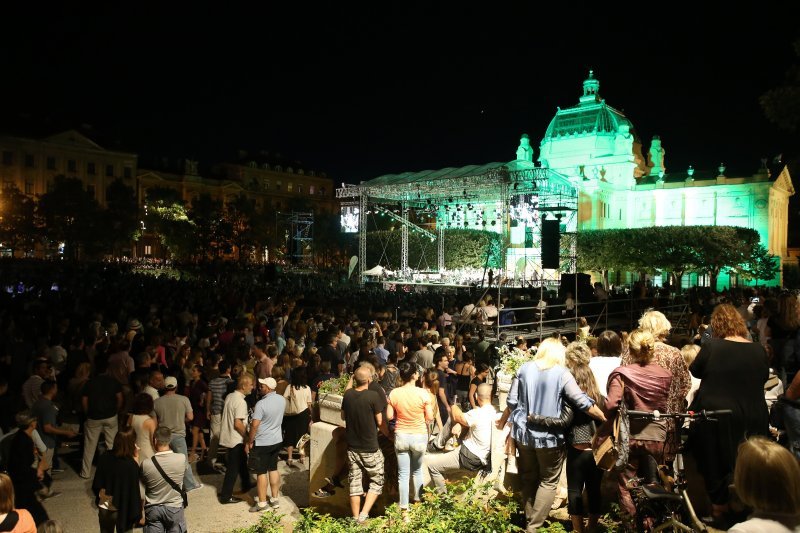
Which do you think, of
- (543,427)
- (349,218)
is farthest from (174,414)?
(349,218)

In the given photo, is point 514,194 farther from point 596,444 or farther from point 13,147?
point 13,147

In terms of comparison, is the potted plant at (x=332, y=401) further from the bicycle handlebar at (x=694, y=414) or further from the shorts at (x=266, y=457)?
the bicycle handlebar at (x=694, y=414)

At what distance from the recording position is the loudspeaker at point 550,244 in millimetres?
21062

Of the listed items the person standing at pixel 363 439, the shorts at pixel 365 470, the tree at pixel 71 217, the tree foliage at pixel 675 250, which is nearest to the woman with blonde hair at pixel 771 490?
the person standing at pixel 363 439

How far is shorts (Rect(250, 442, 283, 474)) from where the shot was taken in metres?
5.98

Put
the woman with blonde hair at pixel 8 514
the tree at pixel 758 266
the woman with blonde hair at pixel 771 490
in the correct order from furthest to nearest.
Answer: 1. the tree at pixel 758 266
2. the woman with blonde hair at pixel 8 514
3. the woman with blonde hair at pixel 771 490

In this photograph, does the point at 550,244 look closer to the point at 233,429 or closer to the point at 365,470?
the point at 233,429

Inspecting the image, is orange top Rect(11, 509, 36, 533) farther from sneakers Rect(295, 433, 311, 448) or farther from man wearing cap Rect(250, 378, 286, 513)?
sneakers Rect(295, 433, 311, 448)

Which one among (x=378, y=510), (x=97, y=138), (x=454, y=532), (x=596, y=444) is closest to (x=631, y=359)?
(x=596, y=444)

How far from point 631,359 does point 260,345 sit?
6140mm

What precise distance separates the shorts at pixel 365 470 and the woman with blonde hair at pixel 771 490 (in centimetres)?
375

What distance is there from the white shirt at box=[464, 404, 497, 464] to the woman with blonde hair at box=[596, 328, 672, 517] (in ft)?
4.02

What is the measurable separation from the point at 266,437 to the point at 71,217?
4867 centimetres

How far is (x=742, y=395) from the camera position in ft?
12.9
